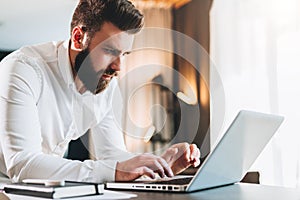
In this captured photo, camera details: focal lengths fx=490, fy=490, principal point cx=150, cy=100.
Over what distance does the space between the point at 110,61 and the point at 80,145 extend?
1.20 feet

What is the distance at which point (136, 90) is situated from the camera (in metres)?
2.58

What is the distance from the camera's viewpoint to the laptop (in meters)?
1.04

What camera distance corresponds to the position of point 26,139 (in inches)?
55.9

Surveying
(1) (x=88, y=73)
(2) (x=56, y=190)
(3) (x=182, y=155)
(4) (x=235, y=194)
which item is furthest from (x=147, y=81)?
(2) (x=56, y=190)

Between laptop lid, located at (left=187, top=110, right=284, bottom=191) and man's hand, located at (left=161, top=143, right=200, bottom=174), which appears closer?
laptop lid, located at (left=187, top=110, right=284, bottom=191)

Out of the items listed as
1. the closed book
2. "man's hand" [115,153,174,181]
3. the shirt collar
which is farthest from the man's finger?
the shirt collar

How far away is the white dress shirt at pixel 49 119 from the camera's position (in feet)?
4.30

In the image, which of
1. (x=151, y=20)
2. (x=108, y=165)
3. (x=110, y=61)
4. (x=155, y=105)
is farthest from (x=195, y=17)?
(x=108, y=165)

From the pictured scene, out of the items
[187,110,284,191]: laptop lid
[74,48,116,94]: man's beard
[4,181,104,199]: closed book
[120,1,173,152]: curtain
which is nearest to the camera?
[4,181,104,199]: closed book

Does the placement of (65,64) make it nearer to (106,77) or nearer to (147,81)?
(106,77)

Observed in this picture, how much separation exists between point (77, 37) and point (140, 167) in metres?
0.90

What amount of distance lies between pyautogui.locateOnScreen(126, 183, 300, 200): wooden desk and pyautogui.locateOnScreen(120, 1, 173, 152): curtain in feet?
4.37

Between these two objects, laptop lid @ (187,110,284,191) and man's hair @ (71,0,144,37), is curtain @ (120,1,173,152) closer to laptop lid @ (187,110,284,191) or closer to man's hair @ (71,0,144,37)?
man's hair @ (71,0,144,37)

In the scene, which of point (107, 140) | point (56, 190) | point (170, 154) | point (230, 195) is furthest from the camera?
point (107, 140)
